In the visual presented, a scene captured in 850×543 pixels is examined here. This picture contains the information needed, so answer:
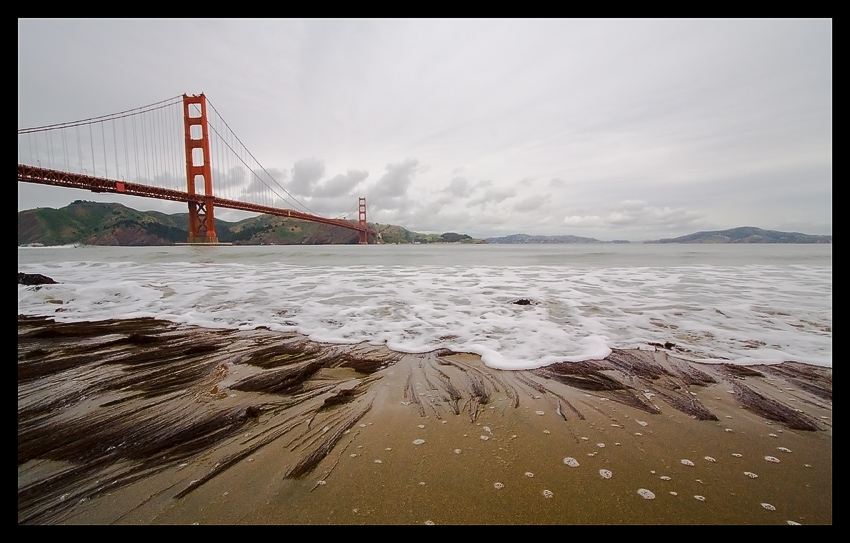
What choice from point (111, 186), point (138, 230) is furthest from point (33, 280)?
point (138, 230)

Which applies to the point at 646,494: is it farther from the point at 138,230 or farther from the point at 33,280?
the point at 138,230

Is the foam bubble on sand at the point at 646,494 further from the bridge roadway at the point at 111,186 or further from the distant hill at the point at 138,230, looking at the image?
the distant hill at the point at 138,230

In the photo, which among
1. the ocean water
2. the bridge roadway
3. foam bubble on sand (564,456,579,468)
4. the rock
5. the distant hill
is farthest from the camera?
the distant hill

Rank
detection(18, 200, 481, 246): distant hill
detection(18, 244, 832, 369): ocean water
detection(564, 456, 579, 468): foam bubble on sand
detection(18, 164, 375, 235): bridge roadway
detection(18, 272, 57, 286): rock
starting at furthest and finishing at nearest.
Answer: detection(18, 200, 481, 246): distant hill, detection(18, 164, 375, 235): bridge roadway, detection(18, 272, 57, 286): rock, detection(18, 244, 832, 369): ocean water, detection(564, 456, 579, 468): foam bubble on sand

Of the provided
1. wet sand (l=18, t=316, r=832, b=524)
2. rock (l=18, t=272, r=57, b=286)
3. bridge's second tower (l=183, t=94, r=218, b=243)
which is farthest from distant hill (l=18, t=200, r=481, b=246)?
wet sand (l=18, t=316, r=832, b=524)

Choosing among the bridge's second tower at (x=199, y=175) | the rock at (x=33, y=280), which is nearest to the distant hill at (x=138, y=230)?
the bridge's second tower at (x=199, y=175)

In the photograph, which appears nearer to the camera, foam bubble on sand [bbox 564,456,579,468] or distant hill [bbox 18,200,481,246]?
foam bubble on sand [bbox 564,456,579,468]

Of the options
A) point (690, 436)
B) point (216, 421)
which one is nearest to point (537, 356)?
point (690, 436)

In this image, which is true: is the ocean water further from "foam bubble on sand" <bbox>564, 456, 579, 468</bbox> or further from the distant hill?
the distant hill
